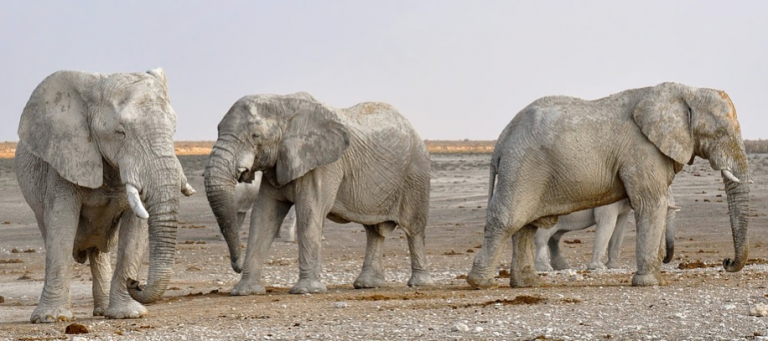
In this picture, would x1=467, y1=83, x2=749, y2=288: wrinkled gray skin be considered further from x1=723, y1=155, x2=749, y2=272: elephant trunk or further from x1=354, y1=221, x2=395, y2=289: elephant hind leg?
x1=354, y1=221, x2=395, y2=289: elephant hind leg

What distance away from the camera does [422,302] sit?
14.0 meters

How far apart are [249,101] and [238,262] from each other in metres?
1.83

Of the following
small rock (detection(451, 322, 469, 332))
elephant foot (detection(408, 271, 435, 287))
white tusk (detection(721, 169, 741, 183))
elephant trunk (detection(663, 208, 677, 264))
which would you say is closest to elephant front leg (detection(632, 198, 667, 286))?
white tusk (detection(721, 169, 741, 183))

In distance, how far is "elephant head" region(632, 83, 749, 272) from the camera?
616 inches

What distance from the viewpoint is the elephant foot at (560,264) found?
20406 millimetres

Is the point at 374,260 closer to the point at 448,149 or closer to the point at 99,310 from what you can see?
the point at 99,310

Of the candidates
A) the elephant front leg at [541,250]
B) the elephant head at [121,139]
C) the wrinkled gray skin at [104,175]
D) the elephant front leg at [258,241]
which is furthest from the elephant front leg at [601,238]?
the elephant head at [121,139]

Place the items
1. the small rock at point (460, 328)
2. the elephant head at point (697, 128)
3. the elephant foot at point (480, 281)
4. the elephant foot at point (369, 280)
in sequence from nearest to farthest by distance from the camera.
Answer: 1. the small rock at point (460, 328)
2. the elephant head at point (697, 128)
3. the elephant foot at point (480, 281)
4. the elephant foot at point (369, 280)

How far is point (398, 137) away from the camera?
17.2 m

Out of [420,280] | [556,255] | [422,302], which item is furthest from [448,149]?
[422,302]

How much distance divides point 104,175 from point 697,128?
6.36 metres

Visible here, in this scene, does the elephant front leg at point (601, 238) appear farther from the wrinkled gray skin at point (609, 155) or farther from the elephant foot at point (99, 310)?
the elephant foot at point (99, 310)

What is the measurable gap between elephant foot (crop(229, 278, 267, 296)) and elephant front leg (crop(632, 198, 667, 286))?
3818 mm

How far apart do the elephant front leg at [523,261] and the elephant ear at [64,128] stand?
5.33 metres
